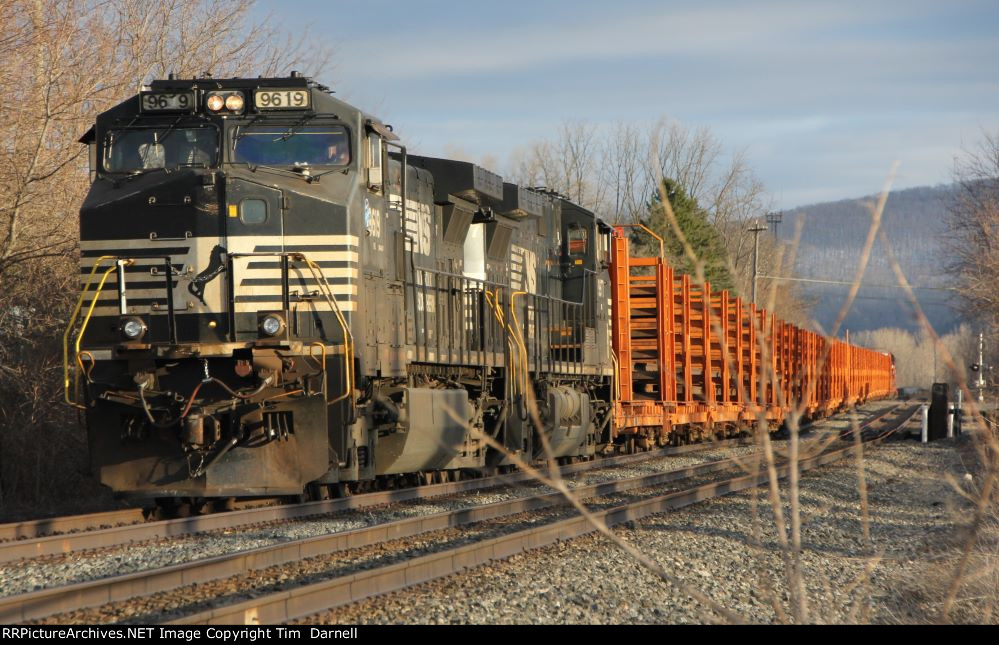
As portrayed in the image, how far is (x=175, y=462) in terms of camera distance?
29.9ft

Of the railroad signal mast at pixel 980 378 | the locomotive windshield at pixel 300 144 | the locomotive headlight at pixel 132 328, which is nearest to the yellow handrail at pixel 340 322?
the locomotive windshield at pixel 300 144

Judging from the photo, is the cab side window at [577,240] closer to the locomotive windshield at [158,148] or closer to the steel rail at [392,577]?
the steel rail at [392,577]

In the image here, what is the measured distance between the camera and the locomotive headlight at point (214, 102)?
30.9 feet

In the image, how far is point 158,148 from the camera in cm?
948

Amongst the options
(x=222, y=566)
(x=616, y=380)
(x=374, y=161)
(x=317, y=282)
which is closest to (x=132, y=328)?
(x=317, y=282)

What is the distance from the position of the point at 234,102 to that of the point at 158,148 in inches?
31.3

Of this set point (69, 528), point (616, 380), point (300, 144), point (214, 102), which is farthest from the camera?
point (616, 380)

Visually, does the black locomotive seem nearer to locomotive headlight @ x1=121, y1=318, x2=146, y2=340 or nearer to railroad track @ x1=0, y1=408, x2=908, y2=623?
locomotive headlight @ x1=121, y1=318, x2=146, y2=340

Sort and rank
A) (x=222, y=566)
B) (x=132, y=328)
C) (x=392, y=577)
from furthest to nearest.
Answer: (x=132, y=328) → (x=222, y=566) → (x=392, y=577)

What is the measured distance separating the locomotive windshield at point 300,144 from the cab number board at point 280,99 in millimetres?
186

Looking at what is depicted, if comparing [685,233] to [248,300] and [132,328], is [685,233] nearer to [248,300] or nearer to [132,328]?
[248,300]

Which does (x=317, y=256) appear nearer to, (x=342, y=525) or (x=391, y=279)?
(x=391, y=279)

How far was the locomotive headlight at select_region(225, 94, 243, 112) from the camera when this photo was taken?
31.1 feet

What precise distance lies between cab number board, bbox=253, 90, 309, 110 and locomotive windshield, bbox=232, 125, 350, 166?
19 cm
